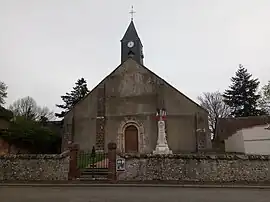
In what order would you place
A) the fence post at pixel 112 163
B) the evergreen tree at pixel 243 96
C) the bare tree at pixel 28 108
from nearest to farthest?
the fence post at pixel 112 163
the evergreen tree at pixel 243 96
the bare tree at pixel 28 108

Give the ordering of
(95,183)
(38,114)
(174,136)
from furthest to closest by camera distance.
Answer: (38,114) < (174,136) < (95,183)

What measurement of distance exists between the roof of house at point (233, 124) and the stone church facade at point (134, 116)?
7.66 m

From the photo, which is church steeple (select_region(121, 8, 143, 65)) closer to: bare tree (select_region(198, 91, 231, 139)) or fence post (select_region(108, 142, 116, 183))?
bare tree (select_region(198, 91, 231, 139))

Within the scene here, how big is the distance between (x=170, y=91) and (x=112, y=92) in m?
5.39

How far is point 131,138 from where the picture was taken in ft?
91.7

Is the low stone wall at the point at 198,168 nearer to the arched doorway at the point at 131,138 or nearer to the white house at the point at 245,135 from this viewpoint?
the white house at the point at 245,135

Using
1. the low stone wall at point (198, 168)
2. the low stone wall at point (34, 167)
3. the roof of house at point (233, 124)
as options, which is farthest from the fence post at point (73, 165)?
the roof of house at point (233, 124)

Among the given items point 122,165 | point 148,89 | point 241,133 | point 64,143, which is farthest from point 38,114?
point 122,165

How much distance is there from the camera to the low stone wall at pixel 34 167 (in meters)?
16.8

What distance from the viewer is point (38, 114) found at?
52.1m

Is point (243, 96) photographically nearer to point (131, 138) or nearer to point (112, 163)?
point (131, 138)

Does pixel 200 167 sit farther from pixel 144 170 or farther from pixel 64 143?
pixel 64 143

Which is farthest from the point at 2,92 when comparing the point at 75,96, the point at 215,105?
the point at 215,105

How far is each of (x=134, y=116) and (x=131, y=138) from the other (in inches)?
78.2
